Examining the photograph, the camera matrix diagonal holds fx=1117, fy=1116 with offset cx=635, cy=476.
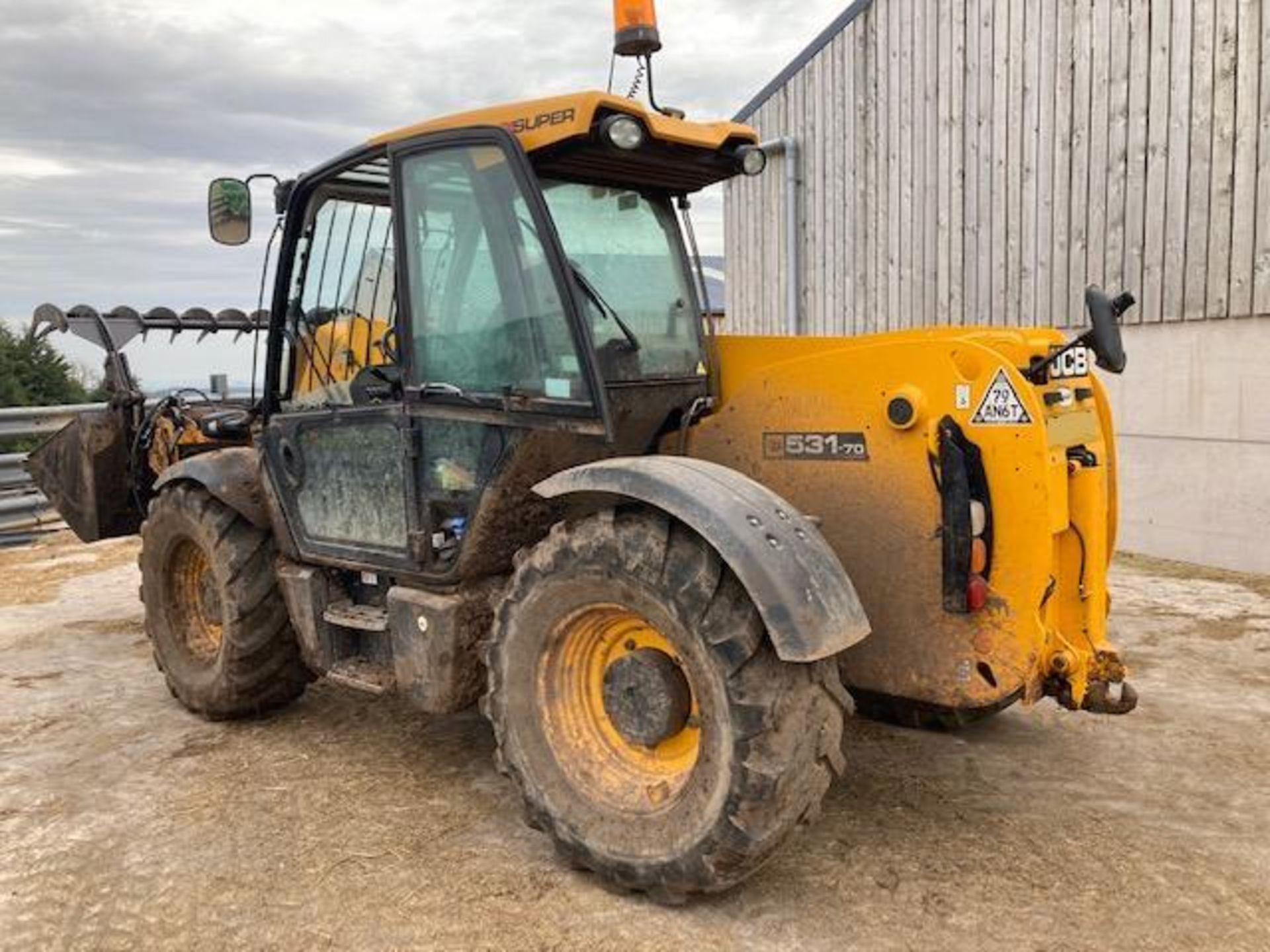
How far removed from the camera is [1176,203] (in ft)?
26.2

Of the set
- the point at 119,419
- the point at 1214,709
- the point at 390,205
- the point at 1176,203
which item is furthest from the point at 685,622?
the point at 1176,203

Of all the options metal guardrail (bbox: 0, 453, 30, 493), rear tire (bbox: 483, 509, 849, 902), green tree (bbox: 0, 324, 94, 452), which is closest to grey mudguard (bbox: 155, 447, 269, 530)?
rear tire (bbox: 483, 509, 849, 902)

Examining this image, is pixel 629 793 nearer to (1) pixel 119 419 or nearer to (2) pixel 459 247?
(2) pixel 459 247

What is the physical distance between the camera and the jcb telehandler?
3.25m

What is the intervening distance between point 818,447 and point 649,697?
1.05m

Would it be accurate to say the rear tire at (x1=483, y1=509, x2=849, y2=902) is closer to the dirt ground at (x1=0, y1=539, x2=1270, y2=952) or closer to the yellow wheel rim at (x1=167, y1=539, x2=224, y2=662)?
the dirt ground at (x1=0, y1=539, x2=1270, y2=952)

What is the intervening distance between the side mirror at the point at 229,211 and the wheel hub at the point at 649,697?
2.60m

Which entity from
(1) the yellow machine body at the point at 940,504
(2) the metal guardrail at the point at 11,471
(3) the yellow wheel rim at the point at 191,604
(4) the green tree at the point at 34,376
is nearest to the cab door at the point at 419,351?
(1) the yellow machine body at the point at 940,504

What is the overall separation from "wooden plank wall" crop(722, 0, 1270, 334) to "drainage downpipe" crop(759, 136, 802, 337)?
0.31 feet

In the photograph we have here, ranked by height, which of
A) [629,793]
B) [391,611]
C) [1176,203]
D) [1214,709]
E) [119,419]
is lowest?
[1214,709]

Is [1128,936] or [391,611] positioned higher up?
[391,611]

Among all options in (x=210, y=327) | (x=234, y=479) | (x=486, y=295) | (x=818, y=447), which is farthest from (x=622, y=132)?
(x=210, y=327)

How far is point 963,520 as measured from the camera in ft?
11.4

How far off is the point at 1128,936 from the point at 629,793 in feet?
4.87
